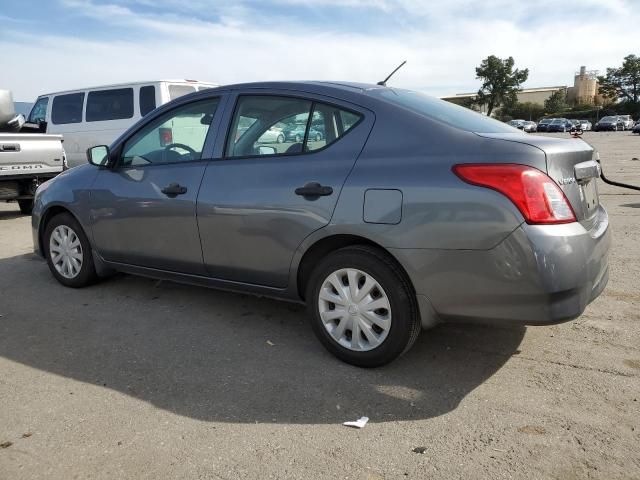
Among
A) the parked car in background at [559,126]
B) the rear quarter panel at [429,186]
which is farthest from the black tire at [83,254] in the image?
the parked car in background at [559,126]

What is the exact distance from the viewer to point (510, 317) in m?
2.86

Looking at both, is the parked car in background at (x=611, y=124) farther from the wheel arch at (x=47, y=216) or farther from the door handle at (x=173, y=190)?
the door handle at (x=173, y=190)

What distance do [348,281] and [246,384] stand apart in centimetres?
82

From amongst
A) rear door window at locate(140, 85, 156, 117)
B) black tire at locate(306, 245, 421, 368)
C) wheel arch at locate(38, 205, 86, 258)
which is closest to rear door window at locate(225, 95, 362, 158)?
black tire at locate(306, 245, 421, 368)

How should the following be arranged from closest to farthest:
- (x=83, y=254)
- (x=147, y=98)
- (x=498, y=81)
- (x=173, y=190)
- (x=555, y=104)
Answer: (x=173, y=190) < (x=83, y=254) < (x=147, y=98) < (x=498, y=81) < (x=555, y=104)

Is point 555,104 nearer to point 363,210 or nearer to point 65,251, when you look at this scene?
point 65,251

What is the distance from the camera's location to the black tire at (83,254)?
482 centimetres

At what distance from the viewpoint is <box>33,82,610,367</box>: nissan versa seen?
2791 mm

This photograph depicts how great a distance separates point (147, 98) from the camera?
1002 cm

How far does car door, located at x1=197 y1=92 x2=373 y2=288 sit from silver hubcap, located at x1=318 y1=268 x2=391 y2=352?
0.34 metres

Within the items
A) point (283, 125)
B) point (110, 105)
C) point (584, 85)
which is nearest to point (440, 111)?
point (283, 125)

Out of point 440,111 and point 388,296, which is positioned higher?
point 440,111

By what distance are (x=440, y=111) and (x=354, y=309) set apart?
133 centimetres

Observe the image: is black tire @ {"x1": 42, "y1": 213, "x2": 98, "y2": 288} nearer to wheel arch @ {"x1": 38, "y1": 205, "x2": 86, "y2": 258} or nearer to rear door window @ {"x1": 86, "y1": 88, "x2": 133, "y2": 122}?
wheel arch @ {"x1": 38, "y1": 205, "x2": 86, "y2": 258}
